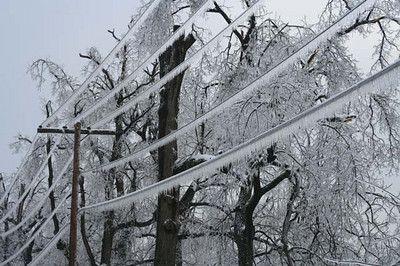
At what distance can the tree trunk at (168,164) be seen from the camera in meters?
10.2

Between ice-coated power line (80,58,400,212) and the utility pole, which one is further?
the utility pole

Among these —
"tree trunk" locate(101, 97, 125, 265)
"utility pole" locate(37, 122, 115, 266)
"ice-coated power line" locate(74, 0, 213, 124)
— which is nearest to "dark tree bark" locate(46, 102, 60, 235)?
"tree trunk" locate(101, 97, 125, 265)

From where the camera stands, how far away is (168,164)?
1062cm

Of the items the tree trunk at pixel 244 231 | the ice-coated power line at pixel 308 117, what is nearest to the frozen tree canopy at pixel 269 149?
the tree trunk at pixel 244 231

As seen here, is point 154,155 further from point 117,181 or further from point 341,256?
point 341,256

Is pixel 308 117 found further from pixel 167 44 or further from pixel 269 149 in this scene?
pixel 269 149

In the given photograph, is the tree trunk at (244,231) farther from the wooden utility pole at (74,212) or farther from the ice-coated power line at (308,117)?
the ice-coated power line at (308,117)

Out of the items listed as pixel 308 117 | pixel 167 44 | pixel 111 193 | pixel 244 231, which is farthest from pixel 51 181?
pixel 308 117

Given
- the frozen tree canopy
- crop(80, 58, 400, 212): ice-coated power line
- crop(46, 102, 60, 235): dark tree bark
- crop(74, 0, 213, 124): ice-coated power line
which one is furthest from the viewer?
crop(46, 102, 60, 235): dark tree bark

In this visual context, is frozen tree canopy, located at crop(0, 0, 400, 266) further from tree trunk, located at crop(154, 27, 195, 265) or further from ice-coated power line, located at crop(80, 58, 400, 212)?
ice-coated power line, located at crop(80, 58, 400, 212)

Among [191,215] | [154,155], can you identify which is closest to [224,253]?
[191,215]

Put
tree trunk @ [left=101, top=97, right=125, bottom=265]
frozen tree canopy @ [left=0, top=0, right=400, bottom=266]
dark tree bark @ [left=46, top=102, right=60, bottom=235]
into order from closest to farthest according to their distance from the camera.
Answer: frozen tree canopy @ [left=0, top=0, right=400, bottom=266] < tree trunk @ [left=101, top=97, right=125, bottom=265] < dark tree bark @ [left=46, top=102, right=60, bottom=235]

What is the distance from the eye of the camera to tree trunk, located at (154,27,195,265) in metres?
10.2

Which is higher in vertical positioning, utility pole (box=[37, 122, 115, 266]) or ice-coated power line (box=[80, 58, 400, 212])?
utility pole (box=[37, 122, 115, 266])
